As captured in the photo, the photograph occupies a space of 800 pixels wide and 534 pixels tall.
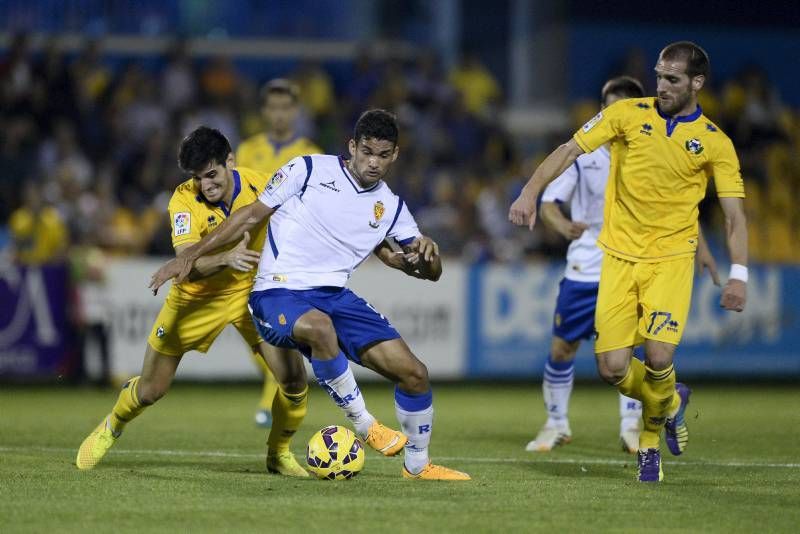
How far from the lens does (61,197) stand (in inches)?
672

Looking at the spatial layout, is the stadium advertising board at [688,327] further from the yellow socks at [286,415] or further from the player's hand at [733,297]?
the player's hand at [733,297]

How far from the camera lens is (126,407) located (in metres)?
8.24

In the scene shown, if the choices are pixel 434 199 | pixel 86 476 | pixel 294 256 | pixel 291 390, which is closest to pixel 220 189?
pixel 294 256

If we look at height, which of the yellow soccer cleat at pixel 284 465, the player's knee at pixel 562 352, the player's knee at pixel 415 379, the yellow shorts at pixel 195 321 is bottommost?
the yellow soccer cleat at pixel 284 465

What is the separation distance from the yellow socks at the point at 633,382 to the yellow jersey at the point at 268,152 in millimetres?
4366

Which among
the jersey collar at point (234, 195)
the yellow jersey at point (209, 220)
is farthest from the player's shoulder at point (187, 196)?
the jersey collar at point (234, 195)

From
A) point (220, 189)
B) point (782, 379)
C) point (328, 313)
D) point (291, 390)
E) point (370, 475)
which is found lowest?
point (782, 379)

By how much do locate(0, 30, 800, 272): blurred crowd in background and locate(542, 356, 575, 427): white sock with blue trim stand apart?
696 centimetres

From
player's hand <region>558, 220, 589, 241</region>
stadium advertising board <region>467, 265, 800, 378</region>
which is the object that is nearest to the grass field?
player's hand <region>558, 220, 589, 241</region>

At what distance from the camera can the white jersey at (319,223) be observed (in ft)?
25.1

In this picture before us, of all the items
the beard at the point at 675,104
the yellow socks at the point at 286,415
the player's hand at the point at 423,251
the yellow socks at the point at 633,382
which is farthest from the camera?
the yellow socks at the point at 633,382

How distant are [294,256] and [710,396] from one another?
8390 mm

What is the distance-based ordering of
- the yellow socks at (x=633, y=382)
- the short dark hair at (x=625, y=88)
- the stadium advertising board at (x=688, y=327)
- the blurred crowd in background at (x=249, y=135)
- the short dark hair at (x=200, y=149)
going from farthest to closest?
the blurred crowd in background at (x=249, y=135)
the stadium advertising board at (x=688, y=327)
the short dark hair at (x=625, y=88)
the yellow socks at (x=633, y=382)
the short dark hair at (x=200, y=149)

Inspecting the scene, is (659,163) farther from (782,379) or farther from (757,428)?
(782,379)
